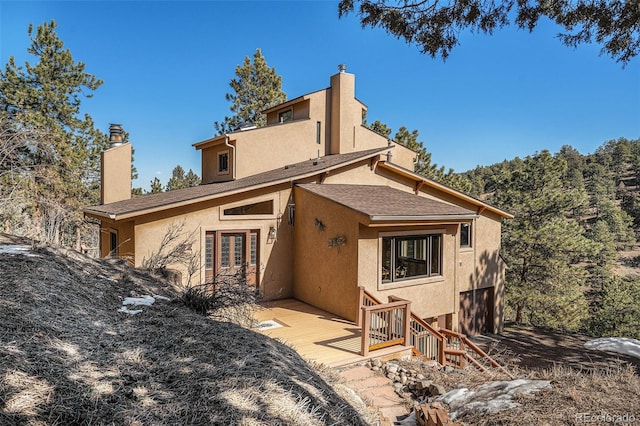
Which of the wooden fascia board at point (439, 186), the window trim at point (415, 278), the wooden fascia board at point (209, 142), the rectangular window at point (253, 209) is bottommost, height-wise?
the window trim at point (415, 278)

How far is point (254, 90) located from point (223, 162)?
15.0 m

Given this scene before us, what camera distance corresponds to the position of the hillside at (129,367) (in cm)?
257

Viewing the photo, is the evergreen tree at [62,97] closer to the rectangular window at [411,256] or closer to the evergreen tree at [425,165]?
the rectangular window at [411,256]

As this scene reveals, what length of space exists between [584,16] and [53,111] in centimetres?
2398

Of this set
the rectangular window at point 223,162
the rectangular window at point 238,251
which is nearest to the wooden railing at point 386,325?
the rectangular window at point 238,251

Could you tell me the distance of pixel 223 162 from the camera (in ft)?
48.8

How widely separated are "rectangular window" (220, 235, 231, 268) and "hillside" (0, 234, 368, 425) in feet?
16.8

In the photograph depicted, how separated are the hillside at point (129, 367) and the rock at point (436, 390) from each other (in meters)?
1.60

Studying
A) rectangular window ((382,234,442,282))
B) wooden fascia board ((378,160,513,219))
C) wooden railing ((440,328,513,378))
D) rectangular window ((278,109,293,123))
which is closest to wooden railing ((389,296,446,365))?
wooden railing ((440,328,513,378))

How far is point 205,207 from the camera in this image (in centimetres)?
987

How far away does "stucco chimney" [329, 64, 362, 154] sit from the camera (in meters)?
15.5

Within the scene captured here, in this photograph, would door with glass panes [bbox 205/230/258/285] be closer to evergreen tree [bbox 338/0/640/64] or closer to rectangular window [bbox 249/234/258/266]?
rectangular window [bbox 249/234/258/266]

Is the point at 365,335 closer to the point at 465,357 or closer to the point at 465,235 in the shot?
the point at 465,357

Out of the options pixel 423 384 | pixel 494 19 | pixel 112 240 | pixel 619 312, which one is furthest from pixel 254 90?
pixel 619 312
